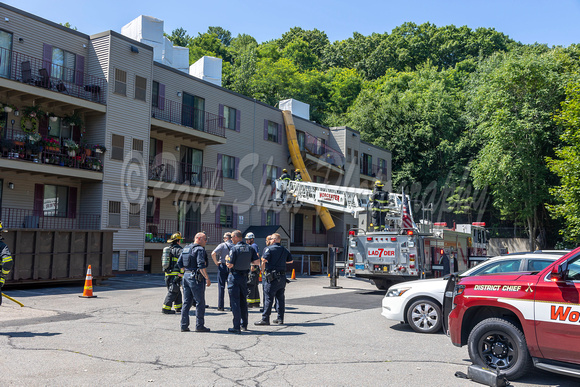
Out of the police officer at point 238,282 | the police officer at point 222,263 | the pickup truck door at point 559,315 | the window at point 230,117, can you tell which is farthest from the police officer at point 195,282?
the window at point 230,117

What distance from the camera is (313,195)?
879 inches

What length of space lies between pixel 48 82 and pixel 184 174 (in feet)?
28.2

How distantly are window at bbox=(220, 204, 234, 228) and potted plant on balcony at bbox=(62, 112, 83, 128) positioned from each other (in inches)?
398

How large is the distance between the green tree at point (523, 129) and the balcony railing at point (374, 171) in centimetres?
881

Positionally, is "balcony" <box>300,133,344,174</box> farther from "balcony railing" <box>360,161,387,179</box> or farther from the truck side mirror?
the truck side mirror

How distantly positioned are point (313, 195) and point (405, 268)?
6.28m

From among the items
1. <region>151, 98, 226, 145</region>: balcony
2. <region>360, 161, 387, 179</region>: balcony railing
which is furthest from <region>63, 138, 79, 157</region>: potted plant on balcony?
<region>360, 161, 387, 179</region>: balcony railing

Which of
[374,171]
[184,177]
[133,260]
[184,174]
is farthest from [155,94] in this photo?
[374,171]

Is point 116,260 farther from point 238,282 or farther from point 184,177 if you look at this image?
point 238,282

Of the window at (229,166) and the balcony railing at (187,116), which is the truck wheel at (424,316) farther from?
the window at (229,166)

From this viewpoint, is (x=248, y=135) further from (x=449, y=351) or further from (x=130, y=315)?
(x=449, y=351)

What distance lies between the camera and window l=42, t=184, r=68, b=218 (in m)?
21.9

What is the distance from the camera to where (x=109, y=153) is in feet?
75.3

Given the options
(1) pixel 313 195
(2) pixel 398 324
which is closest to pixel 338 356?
(2) pixel 398 324
